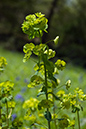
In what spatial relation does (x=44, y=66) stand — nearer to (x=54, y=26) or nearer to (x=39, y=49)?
(x=39, y=49)

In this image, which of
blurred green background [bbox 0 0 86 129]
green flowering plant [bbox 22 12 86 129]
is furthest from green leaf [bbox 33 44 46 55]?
blurred green background [bbox 0 0 86 129]

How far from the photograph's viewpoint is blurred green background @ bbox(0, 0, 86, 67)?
7164 mm

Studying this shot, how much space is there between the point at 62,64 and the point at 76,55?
6.05 meters

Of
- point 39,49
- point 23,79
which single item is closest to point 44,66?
point 39,49

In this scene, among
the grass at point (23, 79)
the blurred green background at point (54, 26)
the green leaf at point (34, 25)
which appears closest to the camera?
the green leaf at point (34, 25)

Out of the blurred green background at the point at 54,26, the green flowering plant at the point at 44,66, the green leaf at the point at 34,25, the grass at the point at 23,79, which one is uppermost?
the blurred green background at the point at 54,26

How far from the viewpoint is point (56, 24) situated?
768 centimetres

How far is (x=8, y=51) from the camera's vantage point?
763 centimetres

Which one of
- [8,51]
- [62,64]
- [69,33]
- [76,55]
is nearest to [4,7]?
[8,51]

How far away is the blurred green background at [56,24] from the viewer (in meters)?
7.16

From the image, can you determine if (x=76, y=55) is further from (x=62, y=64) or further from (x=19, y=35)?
(x=62, y=64)

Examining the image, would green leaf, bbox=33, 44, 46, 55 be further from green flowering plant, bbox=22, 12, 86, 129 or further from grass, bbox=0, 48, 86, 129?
grass, bbox=0, 48, 86, 129

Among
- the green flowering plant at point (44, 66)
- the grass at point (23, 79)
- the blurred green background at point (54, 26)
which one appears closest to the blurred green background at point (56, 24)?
the blurred green background at point (54, 26)

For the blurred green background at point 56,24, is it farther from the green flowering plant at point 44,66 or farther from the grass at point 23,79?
the green flowering plant at point 44,66
